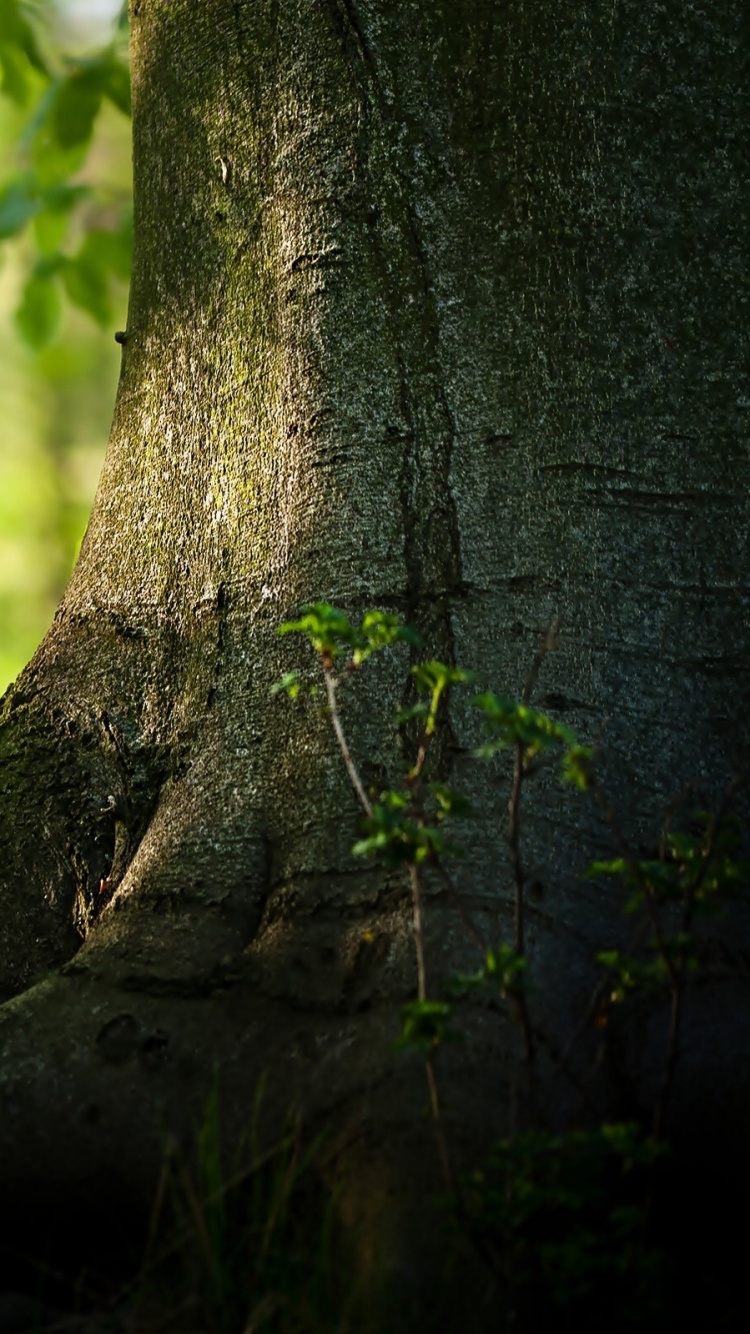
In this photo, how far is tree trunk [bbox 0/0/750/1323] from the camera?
1.46 m

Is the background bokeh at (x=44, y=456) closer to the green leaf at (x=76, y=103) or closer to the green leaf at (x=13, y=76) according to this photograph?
the green leaf at (x=13, y=76)

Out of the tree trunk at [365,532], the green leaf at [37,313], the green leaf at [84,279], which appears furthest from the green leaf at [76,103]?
the tree trunk at [365,532]

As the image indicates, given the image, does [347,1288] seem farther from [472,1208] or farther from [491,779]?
[491,779]

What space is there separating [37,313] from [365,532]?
262cm

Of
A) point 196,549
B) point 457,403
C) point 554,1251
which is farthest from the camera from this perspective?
point 196,549

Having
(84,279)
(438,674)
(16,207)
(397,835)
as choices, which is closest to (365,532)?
(438,674)

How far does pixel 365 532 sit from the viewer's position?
1.72m

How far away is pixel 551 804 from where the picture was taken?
153 cm

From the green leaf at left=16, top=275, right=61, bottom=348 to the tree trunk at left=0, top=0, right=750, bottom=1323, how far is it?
2016 millimetres

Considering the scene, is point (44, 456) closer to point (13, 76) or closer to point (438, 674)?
point (13, 76)

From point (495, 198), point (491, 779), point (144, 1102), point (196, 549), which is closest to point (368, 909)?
point (491, 779)

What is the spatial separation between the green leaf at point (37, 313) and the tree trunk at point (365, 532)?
2016mm

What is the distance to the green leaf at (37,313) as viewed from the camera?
388 cm

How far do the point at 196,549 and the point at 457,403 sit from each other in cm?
48
